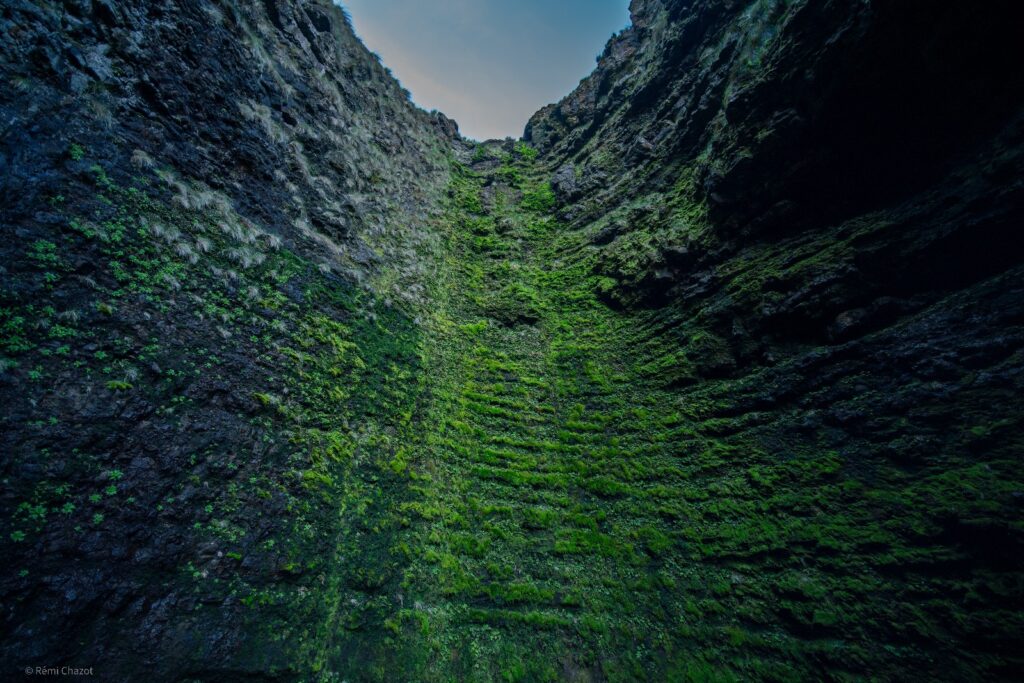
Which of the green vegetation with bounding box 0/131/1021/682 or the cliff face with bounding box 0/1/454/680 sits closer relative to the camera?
the cliff face with bounding box 0/1/454/680

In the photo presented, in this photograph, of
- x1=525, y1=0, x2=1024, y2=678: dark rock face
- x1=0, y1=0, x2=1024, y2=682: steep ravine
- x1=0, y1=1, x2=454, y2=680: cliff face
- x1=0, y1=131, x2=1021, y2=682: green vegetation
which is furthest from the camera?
x1=525, y1=0, x2=1024, y2=678: dark rock face

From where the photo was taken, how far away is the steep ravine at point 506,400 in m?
4.49

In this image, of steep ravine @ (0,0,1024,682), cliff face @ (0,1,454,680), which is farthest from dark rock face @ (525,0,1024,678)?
cliff face @ (0,1,454,680)

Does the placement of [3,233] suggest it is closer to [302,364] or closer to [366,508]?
[302,364]

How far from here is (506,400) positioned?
32.8 ft

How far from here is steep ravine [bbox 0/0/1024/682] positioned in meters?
4.49

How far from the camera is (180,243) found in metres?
6.44

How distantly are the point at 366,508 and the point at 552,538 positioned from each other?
3806mm

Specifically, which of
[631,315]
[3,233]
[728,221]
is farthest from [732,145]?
[3,233]

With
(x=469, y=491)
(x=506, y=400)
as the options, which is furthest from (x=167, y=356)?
(x=506, y=400)

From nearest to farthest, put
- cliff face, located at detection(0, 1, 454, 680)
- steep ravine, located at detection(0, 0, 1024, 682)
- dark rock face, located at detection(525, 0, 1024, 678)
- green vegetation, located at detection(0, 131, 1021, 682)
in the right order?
cliff face, located at detection(0, 1, 454, 680), steep ravine, located at detection(0, 0, 1024, 682), green vegetation, located at detection(0, 131, 1021, 682), dark rock face, located at detection(525, 0, 1024, 678)

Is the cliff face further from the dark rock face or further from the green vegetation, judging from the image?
the dark rock face

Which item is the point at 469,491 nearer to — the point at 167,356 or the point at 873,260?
the point at 167,356

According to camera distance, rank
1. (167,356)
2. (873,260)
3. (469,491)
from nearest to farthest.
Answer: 1. (167,356)
2. (873,260)
3. (469,491)
